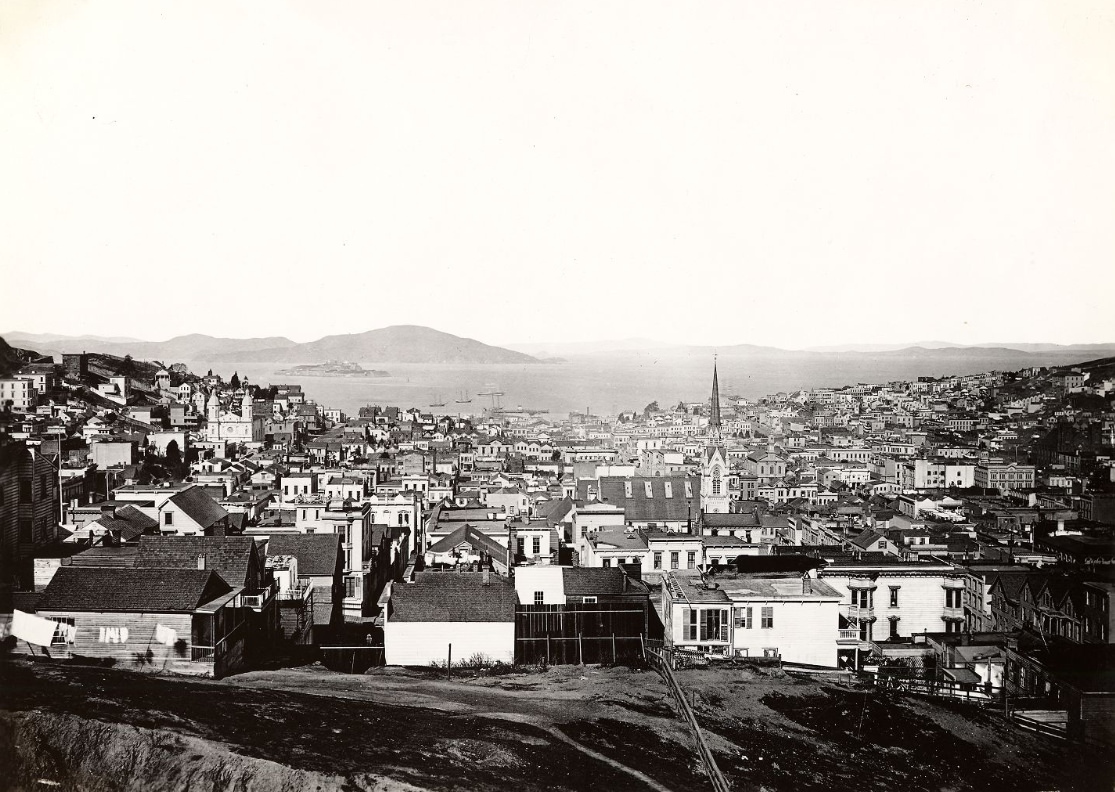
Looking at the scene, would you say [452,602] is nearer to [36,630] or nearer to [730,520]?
[36,630]

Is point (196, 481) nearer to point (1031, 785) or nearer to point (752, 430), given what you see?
point (1031, 785)

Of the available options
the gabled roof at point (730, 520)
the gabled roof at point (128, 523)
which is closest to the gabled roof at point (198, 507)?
the gabled roof at point (128, 523)

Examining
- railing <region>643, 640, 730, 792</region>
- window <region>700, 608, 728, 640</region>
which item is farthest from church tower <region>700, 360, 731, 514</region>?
railing <region>643, 640, 730, 792</region>

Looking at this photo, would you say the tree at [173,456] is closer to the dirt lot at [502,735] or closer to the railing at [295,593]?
the railing at [295,593]

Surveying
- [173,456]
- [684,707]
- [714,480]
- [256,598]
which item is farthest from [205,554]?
[173,456]

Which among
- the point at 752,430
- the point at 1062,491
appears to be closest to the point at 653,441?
the point at 752,430

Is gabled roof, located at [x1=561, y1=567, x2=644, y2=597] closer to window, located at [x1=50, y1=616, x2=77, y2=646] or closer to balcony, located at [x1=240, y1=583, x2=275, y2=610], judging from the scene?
balcony, located at [x1=240, y1=583, x2=275, y2=610]
